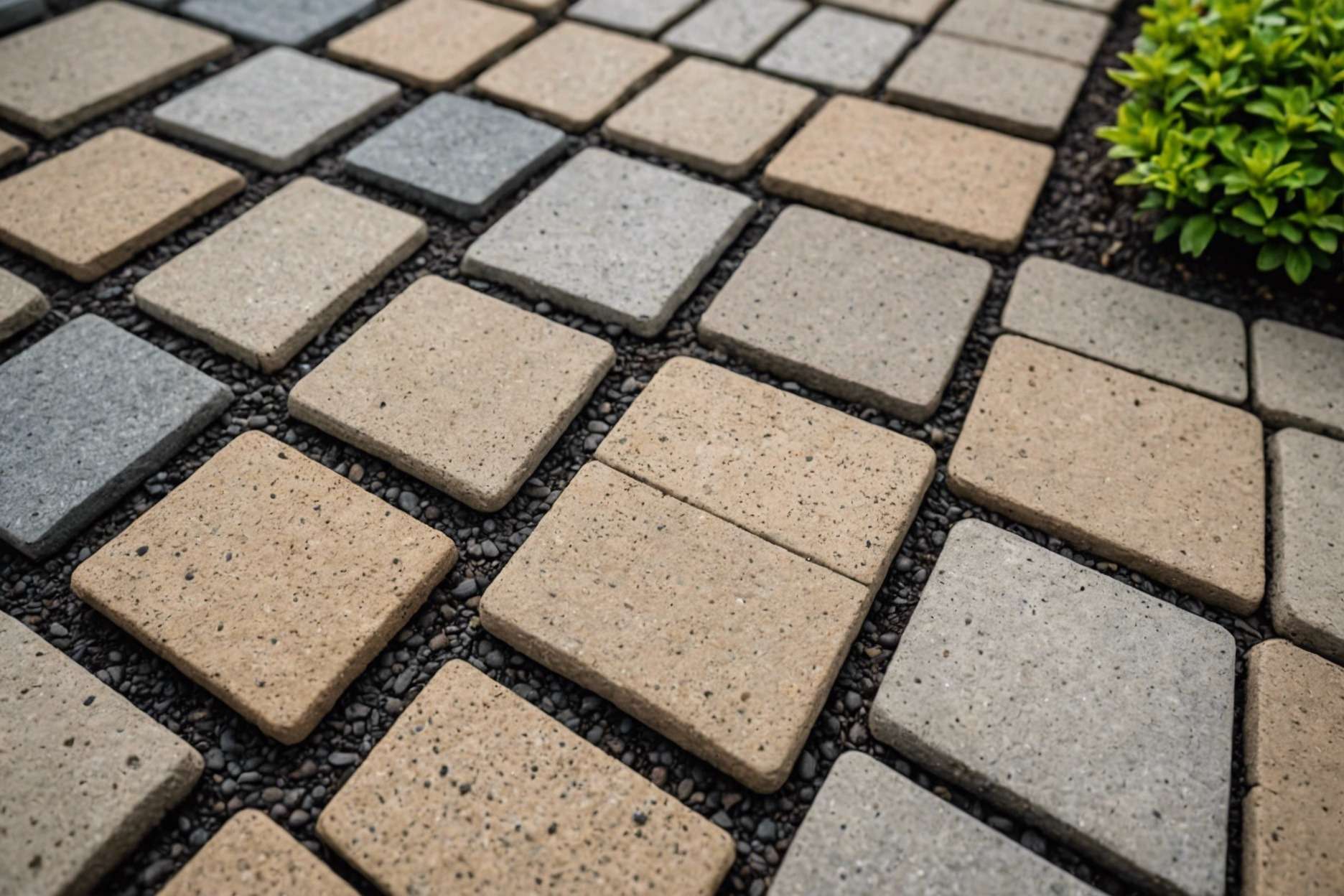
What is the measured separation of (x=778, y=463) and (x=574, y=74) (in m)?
1.42

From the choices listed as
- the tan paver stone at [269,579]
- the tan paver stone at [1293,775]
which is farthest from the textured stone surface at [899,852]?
the tan paver stone at [269,579]

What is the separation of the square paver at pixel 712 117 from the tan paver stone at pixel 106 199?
38.7 inches

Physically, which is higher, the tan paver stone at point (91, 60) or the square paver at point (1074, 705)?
the tan paver stone at point (91, 60)

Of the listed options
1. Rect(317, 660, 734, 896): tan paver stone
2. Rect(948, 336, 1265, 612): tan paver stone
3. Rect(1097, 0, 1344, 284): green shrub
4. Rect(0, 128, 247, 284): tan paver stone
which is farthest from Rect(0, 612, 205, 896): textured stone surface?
Rect(1097, 0, 1344, 284): green shrub

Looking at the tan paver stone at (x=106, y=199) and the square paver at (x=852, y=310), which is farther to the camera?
the tan paver stone at (x=106, y=199)

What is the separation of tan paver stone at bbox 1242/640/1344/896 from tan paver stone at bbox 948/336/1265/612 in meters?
0.13

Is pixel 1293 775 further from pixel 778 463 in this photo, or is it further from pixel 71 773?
pixel 71 773

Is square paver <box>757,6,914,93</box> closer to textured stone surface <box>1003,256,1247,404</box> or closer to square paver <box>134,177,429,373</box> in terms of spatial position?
textured stone surface <box>1003,256,1247,404</box>

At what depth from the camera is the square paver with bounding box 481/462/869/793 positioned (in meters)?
1.22

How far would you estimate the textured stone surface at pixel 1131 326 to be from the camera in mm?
1689

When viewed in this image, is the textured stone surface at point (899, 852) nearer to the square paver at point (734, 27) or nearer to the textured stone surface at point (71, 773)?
the textured stone surface at point (71, 773)

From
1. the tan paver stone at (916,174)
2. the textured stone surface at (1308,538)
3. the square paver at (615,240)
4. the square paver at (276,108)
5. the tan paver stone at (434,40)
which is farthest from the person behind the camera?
the tan paver stone at (434,40)

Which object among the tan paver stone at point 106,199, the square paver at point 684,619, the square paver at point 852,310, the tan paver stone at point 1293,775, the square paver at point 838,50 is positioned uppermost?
the square paver at point 838,50

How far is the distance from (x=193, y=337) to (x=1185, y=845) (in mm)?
1905
